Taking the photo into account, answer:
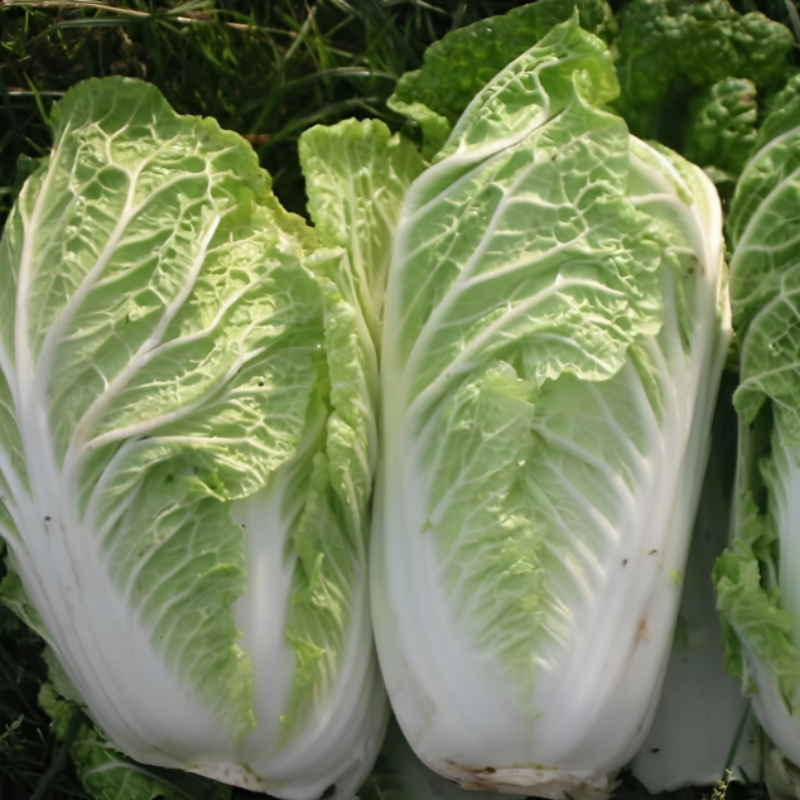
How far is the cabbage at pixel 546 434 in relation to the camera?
1253mm

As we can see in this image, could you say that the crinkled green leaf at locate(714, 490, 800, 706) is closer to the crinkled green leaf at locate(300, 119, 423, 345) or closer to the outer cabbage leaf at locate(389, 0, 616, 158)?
the crinkled green leaf at locate(300, 119, 423, 345)

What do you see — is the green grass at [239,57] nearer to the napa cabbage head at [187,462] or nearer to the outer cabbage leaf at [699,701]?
the napa cabbage head at [187,462]

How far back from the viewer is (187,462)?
4.24 ft

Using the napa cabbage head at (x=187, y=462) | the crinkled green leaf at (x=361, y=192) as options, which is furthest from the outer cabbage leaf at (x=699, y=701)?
the crinkled green leaf at (x=361, y=192)

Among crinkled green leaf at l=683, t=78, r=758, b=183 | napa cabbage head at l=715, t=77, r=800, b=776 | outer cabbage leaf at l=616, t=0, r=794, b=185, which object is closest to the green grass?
outer cabbage leaf at l=616, t=0, r=794, b=185

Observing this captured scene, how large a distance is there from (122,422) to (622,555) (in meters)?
0.81

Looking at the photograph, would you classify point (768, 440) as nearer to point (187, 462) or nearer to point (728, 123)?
point (728, 123)

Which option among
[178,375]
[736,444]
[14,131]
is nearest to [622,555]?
[736,444]

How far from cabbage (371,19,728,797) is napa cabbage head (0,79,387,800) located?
0.13 metres

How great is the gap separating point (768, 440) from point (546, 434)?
0.42 m

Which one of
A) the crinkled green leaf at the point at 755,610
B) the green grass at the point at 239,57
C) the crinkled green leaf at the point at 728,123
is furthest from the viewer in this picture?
the green grass at the point at 239,57

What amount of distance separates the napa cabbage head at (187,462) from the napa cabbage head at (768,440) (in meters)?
0.63

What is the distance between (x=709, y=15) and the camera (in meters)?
1.52

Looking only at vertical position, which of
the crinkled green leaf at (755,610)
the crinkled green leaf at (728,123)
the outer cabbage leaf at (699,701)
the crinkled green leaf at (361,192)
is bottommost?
the outer cabbage leaf at (699,701)
